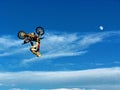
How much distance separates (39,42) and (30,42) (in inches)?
84.6

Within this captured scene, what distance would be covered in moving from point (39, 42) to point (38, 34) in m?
2.14

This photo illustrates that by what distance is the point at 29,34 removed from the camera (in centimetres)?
7100

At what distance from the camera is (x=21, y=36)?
231 ft

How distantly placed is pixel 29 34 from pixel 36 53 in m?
4.50

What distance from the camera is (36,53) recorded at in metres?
71.1

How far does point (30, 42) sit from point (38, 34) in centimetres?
319

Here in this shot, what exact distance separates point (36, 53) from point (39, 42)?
254cm

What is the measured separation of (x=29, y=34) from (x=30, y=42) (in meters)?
1.89

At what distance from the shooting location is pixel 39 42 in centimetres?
7100

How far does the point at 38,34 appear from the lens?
69750 millimetres

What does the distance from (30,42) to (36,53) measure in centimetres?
286

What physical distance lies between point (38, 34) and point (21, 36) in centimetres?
386
